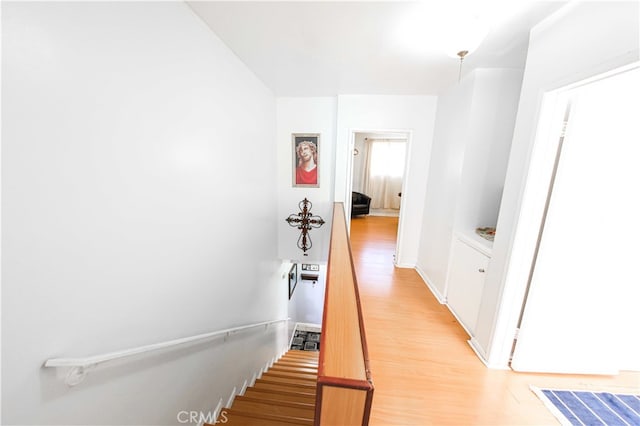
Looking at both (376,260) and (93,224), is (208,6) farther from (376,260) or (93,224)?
(376,260)

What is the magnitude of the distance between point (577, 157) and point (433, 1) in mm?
1242

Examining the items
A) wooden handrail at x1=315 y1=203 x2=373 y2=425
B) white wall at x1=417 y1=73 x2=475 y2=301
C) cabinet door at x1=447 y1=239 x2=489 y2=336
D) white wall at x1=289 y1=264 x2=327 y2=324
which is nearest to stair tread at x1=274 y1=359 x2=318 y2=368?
white wall at x1=289 y1=264 x2=327 y2=324

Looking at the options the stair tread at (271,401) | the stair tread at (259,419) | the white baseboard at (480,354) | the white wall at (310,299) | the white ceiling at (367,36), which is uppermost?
the white ceiling at (367,36)

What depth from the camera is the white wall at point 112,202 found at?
699 millimetres

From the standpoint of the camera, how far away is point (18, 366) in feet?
2.31

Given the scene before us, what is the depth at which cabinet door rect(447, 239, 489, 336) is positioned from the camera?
1846 mm

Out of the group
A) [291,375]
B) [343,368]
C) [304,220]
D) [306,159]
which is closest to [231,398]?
[291,375]

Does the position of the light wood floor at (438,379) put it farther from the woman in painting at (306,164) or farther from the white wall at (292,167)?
the woman in painting at (306,164)

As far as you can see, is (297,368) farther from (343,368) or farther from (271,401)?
(343,368)

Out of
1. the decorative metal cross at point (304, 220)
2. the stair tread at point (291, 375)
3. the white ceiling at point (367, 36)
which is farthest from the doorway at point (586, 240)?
the decorative metal cross at point (304, 220)

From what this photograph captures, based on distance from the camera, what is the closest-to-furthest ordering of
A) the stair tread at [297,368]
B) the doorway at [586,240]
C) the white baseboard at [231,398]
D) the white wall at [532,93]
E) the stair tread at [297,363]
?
the white wall at [532,93]
the doorway at [586,240]
the white baseboard at [231,398]
the stair tread at [297,368]
the stair tread at [297,363]

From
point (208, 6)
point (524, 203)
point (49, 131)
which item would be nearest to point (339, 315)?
point (49, 131)

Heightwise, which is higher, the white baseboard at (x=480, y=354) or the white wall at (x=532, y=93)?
the white wall at (x=532, y=93)

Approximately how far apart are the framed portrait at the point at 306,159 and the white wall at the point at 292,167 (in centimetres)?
5
